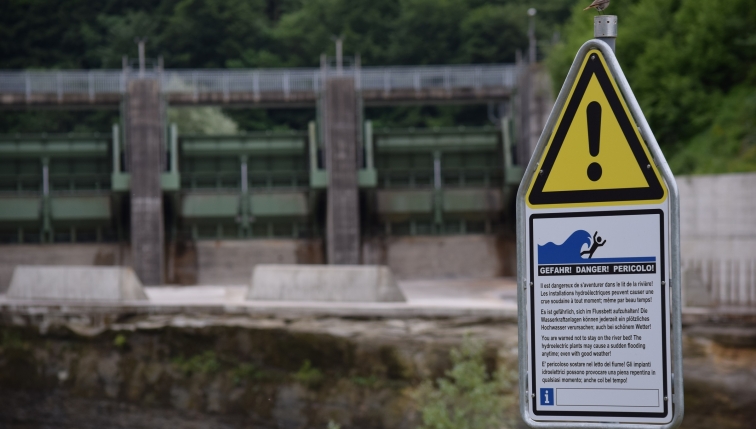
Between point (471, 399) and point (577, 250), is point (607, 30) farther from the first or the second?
point (471, 399)

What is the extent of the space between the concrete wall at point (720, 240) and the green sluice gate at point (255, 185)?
10.1m

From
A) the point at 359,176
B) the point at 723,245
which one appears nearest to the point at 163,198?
the point at 359,176

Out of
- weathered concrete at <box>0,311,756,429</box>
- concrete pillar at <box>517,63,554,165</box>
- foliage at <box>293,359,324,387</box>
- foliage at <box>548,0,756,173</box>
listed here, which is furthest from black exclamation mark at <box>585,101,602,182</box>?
concrete pillar at <box>517,63,554,165</box>

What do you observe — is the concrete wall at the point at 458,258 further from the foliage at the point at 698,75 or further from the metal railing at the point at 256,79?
the foliage at the point at 698,75

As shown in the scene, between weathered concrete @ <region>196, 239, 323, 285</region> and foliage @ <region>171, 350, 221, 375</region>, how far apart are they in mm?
Answer: 8090

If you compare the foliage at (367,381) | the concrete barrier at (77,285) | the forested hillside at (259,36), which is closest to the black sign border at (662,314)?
the foliage at (367,381)

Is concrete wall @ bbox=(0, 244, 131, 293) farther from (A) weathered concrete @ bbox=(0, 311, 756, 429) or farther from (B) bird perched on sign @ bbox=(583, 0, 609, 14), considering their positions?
(B) bird perched on sign @ bbox=(583, 0, 609, 14)

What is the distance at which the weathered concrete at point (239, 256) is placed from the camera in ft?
113

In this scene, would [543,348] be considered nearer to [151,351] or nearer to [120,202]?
[151,351]

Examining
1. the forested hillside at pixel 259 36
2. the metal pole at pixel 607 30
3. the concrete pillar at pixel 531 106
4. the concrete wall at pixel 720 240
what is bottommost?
the concrete wall at pixel 720 240

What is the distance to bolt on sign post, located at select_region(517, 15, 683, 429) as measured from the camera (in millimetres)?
2258

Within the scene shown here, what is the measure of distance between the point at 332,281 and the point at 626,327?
946 inches

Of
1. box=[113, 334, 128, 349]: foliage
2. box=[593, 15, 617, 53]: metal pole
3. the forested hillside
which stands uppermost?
the forested hillside

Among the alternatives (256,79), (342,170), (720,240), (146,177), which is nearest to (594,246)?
(720,240)
